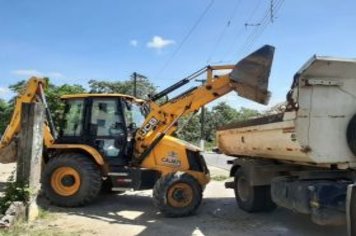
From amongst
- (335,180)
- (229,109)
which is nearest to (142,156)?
(335,180)

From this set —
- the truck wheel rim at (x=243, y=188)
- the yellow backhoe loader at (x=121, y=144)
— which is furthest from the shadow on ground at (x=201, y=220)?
the yellow backhoe loader at (x=121, y=144)

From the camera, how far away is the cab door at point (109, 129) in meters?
12.7

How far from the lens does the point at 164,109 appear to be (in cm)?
1266

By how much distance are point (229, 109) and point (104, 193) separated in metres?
75.5

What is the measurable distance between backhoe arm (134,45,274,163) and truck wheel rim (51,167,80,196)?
144 cm

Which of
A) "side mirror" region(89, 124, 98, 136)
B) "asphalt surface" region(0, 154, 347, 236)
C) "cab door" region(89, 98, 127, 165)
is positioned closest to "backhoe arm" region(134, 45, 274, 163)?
"cab door" region(89, 98, 127, 165)

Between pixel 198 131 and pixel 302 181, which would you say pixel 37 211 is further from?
pixel 198 131

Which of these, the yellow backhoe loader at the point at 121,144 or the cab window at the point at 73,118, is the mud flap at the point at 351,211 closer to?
the yellow backhoe loader at the point at 121,144

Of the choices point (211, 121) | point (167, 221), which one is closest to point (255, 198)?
point (167, 221)

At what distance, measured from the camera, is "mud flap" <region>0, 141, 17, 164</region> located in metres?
13.7

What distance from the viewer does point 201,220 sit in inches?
432

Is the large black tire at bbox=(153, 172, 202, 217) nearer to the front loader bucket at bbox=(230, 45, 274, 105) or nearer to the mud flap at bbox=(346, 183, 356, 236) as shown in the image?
the front loader bucket at bbox=(230, 45, 274, 105)

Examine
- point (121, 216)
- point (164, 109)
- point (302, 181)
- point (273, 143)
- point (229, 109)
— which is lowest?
point (121, 216)

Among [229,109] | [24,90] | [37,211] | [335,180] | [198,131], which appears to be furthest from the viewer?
[229,109]
